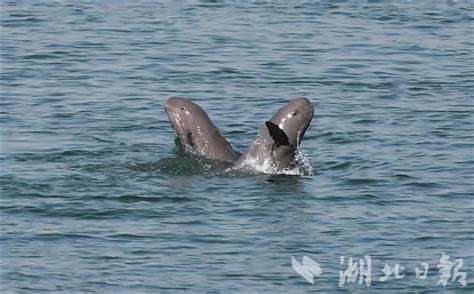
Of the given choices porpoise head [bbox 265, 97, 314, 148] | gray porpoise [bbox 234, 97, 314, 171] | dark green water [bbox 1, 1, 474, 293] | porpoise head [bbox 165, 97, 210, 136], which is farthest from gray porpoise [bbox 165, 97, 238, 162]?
porpoise head [bbox 265, 97, 314, 148]

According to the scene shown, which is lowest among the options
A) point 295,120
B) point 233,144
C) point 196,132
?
point 233,144

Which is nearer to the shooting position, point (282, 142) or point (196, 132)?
point (282, 142)

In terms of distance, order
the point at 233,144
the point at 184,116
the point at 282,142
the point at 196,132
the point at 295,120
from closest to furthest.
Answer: the point at 282,142, the point at 295,120, the point at 196,132, the point at 184,116, the point at 233,144

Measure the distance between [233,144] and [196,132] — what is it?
3.41ft

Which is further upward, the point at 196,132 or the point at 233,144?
the point at 196,132

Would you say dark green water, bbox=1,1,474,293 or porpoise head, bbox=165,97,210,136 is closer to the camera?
dark green water, bbox=1,1,474,293

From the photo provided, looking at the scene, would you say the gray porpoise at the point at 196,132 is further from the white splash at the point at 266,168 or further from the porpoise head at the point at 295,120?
the porpoise head at the point at 295,120

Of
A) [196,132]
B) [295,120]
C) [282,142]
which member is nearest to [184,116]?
[196,132]

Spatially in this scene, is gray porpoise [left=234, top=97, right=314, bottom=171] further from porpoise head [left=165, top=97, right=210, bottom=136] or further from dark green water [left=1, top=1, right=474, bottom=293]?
porpoise head [left=165, top=97, right=210, bottom=136]

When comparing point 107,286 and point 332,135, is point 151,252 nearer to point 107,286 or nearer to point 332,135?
point 107,286

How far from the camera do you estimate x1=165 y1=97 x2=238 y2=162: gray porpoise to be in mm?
18125

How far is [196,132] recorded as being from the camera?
60.5 ft

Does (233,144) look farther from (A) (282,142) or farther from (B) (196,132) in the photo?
(A) (282,142)

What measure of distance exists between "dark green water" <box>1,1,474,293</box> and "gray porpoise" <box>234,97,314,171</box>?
380mm
